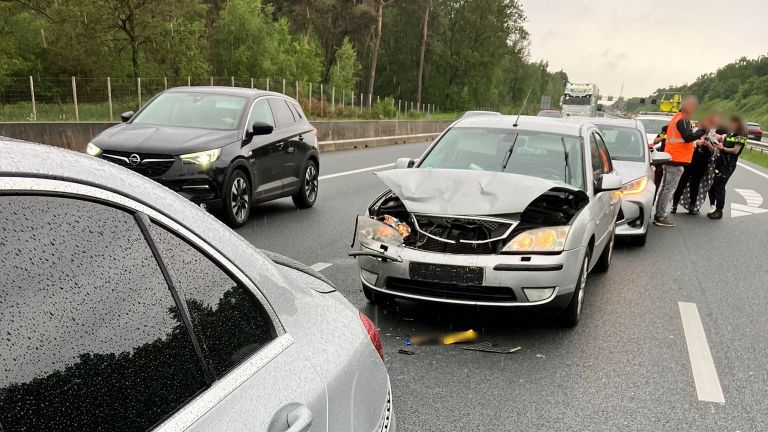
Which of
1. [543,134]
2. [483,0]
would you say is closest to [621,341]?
[543,134]

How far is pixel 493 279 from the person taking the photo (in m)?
4.61

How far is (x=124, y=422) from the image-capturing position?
126 centimetres

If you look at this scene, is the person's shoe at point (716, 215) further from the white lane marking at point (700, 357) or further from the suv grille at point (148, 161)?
the suv grille at point (148, 161)

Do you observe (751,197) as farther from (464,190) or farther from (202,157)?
(202,157)

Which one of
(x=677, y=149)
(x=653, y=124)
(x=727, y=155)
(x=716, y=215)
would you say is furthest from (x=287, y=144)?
(x=653, y=124)

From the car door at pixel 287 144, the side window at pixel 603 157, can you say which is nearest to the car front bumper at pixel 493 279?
the side window at pixel 603 157

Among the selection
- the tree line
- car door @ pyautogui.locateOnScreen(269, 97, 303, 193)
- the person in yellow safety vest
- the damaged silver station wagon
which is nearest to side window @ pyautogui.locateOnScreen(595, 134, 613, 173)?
the damaged silver station wagon

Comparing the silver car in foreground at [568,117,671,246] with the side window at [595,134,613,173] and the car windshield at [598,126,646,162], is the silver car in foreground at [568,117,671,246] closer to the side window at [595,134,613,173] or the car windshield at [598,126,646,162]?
the car windshield at [598,126,646,162]

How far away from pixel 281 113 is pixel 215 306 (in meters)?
8.76

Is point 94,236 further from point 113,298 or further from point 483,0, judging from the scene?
point 483,0

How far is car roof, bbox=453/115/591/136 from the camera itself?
21.5 feet

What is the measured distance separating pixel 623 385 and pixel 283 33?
56690mm

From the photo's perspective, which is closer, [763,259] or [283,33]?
[763,259]

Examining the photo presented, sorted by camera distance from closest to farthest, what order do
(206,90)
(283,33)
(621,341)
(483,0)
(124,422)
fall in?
(124,422) → (621,341) → (206,90) → (283,33) → (483,0)
